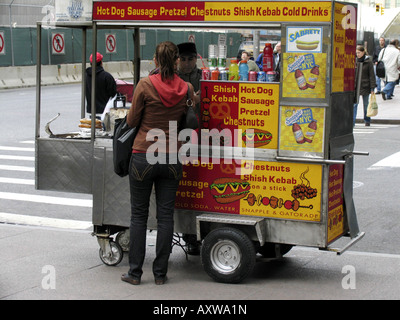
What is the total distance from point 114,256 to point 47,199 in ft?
11.9

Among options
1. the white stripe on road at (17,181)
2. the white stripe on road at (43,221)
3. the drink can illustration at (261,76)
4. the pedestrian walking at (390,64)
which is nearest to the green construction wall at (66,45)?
the pedestrian walking at (390,64)

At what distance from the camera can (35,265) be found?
6605 mm

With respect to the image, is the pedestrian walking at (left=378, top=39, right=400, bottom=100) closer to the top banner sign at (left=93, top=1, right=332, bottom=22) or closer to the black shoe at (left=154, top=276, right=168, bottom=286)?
the top banner sign at (left=93, top=1, right=332, bottom=22)

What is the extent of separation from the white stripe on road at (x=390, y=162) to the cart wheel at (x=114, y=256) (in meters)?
6.60

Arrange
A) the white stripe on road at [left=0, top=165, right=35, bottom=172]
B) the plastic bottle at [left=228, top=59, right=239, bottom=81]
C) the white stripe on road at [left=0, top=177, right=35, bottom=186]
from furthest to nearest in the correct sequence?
the white stripe on road at [left=0, top=165, right=35, bottom=172]
the white stripe on road at [left=0, top=177, right=35, bottom=186]
the plastic bottle at [left=228, top=59, right=239, bottom=81]

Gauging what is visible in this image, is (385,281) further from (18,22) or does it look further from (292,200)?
(18,22)

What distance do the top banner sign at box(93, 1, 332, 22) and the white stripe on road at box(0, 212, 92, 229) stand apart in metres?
2.92

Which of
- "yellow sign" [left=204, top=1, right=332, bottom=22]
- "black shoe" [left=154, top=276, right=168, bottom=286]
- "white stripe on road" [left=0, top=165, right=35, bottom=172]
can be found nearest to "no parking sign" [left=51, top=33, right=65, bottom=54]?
"white stripe on road" [left=0, top=165, right=35, bottom=172]

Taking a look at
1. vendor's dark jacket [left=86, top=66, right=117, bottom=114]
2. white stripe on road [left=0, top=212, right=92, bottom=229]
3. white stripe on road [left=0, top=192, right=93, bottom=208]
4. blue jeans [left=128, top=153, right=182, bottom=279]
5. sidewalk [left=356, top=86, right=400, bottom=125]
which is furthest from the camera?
sidewalk [left=356, top=86, right=400, bottom=125]

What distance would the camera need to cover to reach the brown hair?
5.80 metres

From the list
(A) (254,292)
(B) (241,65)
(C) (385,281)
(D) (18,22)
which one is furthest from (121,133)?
(D) (18,22)

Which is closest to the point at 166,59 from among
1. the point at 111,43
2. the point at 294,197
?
the point at 294,197

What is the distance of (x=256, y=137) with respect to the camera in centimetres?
600

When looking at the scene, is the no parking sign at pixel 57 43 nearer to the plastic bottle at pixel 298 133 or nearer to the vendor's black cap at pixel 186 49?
the vendor's black cap at pixel 186 49
